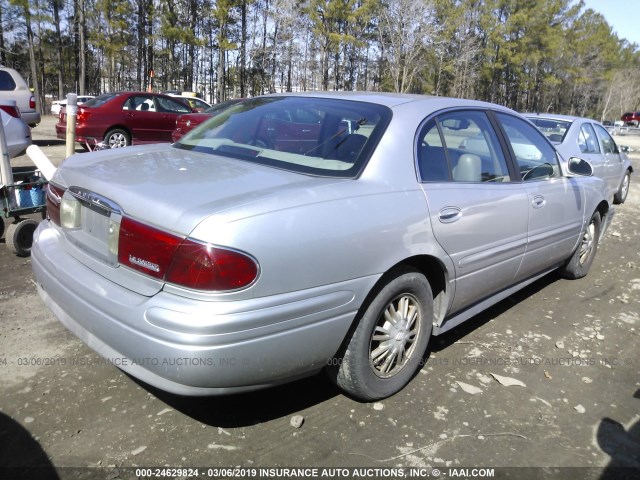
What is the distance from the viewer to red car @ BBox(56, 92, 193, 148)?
1216 centimetres

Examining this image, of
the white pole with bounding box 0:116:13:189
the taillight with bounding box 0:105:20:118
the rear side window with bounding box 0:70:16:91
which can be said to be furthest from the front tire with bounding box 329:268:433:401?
the rear side window with bounding box 0:70:16:91

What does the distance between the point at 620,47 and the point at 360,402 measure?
67328 millimetres

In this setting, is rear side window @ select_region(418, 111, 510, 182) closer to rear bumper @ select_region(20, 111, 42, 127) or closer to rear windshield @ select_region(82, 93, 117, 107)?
rear windshield @ select_region(82, 93, 117, 107)

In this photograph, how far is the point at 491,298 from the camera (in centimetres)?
365

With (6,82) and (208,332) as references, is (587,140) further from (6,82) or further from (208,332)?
(6,82)

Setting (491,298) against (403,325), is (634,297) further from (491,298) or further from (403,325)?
(403,325)

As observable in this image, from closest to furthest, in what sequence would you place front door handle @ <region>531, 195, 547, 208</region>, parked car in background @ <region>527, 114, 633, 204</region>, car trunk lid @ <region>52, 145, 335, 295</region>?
1. car trunk lid @ <region>52, 145, 335, 295</region>
2. front door handle @ <region>531, 195, 547, 208</region>
3. parked car in background @ <region>527, 114, 633, 204</region>

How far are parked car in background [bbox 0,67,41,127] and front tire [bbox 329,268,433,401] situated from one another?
45.1 feet

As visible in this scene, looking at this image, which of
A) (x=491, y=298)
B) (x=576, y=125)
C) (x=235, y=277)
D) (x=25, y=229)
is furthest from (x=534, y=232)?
(x=576, y=125)

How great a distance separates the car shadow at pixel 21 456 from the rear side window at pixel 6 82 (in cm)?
1360

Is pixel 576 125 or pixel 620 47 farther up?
pixel 620 47

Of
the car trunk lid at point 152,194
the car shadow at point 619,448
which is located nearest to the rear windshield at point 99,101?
the car trunk lid at point 152,194

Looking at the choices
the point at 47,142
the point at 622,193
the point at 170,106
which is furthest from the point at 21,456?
the point at 47,142

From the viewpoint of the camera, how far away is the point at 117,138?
42.0 feet
